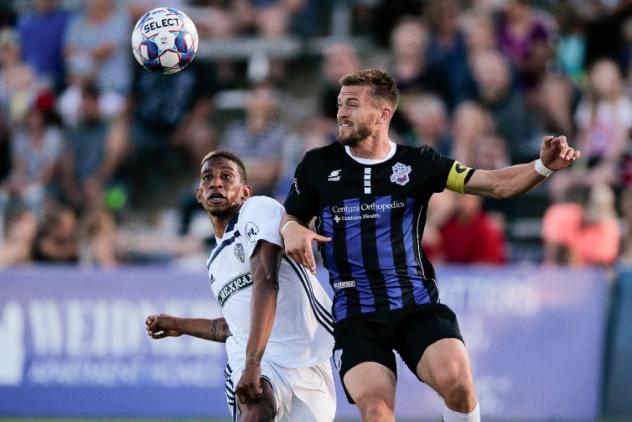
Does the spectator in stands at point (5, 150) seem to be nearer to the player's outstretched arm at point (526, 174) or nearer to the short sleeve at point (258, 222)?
the short sleeve at point (258, 222)

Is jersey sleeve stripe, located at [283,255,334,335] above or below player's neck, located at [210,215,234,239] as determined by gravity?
below

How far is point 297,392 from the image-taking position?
736cm

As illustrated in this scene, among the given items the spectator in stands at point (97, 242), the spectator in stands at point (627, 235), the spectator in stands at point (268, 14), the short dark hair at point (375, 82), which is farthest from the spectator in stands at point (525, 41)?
the short dark hair at point (375, 82)

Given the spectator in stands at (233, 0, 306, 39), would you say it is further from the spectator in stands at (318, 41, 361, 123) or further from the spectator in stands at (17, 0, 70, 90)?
the spectator in stands at (17, 0, 70, 90)

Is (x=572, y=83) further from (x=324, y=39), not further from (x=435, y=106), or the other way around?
(x=324, y=39)

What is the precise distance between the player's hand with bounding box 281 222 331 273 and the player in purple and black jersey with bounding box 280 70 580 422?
0.02 meters

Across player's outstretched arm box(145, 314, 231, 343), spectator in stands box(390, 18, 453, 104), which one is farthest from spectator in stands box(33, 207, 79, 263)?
player's outstretched arm box(145, 314, 231, 343)

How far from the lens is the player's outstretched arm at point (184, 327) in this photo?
7652 millimetres

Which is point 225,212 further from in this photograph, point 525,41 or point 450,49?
point 525,41

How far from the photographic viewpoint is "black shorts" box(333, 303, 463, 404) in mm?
7180

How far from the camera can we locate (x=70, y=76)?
15.8m

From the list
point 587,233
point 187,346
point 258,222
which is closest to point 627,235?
point 587,233

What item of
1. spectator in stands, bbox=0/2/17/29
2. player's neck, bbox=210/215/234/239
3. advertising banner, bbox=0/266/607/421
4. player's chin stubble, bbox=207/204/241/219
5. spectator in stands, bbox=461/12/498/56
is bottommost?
A: advertising banner, bbox=0/266/607/421

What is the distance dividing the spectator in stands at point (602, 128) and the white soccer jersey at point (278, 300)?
686cm
